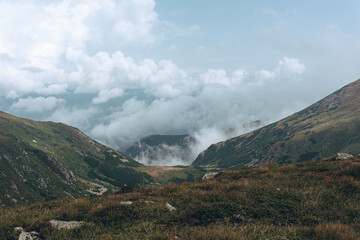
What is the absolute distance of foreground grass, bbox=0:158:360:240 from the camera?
826cm

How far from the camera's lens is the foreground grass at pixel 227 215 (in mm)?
8265

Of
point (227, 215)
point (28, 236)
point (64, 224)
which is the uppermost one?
point (28, 236)

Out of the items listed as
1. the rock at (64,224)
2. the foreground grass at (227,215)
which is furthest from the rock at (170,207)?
the rock at (64,224)

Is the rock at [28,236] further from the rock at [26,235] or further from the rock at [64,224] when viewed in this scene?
the rock at [64,224]

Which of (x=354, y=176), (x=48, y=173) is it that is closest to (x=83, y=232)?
(x=354, y=176)

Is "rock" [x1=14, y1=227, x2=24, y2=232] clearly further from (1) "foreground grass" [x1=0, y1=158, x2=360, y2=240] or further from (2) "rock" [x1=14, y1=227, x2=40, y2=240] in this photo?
(1) "foreground grass" [x1=0, y1=158, x2=360, y2=240]

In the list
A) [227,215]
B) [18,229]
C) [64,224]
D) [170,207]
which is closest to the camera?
[18,229]

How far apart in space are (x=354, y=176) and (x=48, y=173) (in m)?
155

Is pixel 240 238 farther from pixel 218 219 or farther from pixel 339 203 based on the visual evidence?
pixel 339 203

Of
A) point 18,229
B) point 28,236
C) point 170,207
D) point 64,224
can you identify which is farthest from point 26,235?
point 170,207

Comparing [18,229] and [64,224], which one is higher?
[18,229]

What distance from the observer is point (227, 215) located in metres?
10.8

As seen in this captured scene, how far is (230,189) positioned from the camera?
→ 1561 centimetres

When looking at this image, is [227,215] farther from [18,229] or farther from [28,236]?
[18,229]
